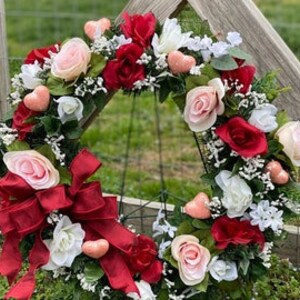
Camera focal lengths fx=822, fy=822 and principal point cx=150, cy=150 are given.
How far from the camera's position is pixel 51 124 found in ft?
7.52

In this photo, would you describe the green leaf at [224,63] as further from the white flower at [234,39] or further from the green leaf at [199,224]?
the green leaf at [199,224]

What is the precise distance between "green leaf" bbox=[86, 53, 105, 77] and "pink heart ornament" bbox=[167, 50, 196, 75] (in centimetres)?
19

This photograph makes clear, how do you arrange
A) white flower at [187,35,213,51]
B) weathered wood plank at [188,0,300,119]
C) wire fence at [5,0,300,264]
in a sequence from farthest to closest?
wire fence at [5,0,300,264] < weathered wood plank at [188,0,300,119] < white flower at [187,35,213,51]

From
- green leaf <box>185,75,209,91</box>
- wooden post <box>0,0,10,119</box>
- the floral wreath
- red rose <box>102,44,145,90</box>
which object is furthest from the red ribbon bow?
wooden post <box>0,0,10,119</box>

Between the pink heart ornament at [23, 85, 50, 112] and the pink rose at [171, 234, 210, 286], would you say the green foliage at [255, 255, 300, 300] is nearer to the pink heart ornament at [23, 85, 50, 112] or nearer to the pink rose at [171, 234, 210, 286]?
the pink rose at [171, 234, 210, 286]

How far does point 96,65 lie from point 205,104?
33cm

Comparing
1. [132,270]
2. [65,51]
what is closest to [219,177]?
[132,270]

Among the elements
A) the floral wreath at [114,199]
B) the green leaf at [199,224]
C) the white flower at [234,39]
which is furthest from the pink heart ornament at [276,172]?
the white flower at [234,39]

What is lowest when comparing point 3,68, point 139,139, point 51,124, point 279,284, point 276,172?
point 279,284

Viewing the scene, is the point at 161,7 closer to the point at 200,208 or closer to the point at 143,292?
→ the point at 200,208

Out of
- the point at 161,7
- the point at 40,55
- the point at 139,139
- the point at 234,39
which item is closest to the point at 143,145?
the point at 139,139

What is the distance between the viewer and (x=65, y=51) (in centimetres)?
229

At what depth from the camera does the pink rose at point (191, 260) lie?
2277 mm

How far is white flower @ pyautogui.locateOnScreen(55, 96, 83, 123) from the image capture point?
2.27m
